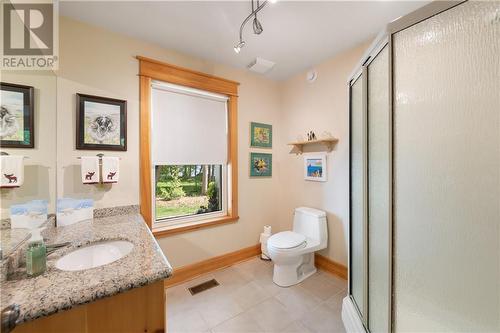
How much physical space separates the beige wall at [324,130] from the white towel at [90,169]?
2.17 m

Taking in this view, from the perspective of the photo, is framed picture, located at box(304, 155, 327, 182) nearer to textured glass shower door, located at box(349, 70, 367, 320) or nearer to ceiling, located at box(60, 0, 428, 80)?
textured glass shower door, located at box(349, 70, 367, 320)

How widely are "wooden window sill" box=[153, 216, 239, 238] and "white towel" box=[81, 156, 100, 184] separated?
74 centimetres

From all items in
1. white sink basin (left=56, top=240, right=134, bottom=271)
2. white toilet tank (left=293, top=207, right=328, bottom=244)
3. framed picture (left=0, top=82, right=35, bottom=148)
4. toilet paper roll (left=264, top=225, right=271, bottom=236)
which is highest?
framed picture (left=0, top=82, right=35, bottom=148)

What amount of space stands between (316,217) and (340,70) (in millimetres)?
1668

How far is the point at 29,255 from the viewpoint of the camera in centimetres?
81

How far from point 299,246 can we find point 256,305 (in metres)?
0.67

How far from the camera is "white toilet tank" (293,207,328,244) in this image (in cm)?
226

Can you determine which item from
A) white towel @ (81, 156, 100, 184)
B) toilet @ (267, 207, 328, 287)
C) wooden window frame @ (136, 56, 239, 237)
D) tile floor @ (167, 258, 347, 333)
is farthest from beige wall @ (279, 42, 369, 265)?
white towel @ (81, 156, 100, 184)

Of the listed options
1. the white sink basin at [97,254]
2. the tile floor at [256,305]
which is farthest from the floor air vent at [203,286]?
the white sink basin at [97,254]

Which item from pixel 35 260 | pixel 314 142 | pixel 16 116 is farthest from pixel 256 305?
pixel 16 116

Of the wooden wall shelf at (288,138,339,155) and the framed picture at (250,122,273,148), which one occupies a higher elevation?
the framed picture at (250,122,273,148)

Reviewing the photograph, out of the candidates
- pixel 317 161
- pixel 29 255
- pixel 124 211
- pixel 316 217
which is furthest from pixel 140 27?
pixel 316 217

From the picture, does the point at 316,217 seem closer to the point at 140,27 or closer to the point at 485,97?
the point at 485,97

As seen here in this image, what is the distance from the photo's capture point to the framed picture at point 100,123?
1.68 meters
